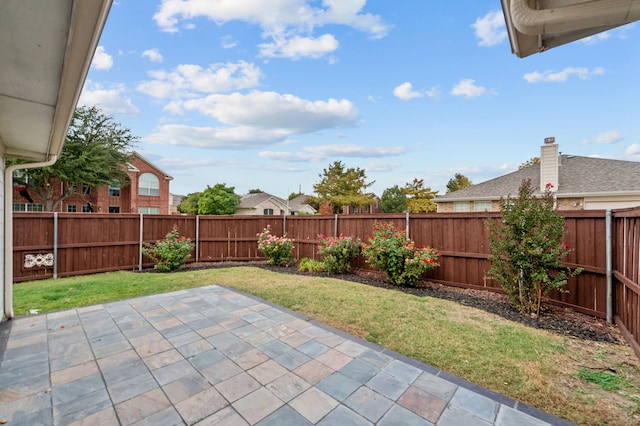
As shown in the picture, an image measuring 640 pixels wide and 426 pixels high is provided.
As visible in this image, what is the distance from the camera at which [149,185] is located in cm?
2364

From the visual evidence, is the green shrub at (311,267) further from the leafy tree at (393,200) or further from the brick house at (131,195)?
the leafy tree at (393,200)

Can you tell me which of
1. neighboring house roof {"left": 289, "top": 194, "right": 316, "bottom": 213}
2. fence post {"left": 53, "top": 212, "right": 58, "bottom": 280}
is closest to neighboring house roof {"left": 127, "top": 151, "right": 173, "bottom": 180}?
neighboring house roof {"left": 289, "top": 194, "right": 316, "bottom": 213}

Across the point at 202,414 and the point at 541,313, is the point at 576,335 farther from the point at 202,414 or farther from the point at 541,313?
the point at 202,414

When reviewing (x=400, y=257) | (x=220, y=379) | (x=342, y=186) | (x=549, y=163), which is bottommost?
(x=220, y=379)

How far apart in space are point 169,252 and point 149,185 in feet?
64.1

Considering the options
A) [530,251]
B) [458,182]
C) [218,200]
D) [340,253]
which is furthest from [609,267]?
[458,182]

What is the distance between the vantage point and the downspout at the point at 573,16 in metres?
1.75

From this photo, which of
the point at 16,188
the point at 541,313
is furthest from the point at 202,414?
the point at 16,188

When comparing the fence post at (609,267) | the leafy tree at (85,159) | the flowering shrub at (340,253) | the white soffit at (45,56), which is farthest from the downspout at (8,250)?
the leafy tree at (85,159)

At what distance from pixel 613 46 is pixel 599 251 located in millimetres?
5151

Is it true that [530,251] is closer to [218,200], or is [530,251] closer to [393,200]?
[393,200]

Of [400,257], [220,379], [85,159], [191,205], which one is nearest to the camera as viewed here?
[220,379]

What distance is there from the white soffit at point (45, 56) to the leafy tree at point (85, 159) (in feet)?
61.9

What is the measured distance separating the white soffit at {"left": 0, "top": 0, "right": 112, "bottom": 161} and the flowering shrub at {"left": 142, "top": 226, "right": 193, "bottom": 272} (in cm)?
528
